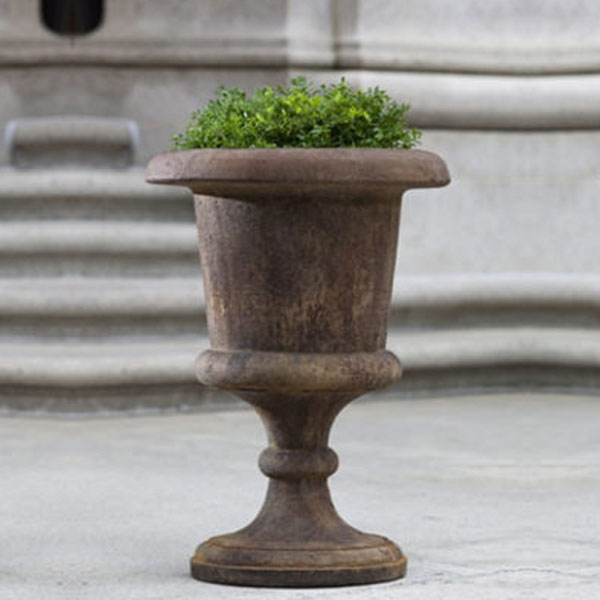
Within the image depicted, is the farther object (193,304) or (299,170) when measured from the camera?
(193,304)

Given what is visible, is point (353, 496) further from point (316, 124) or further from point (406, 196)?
point (406, 196)

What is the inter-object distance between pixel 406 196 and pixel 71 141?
165 cm

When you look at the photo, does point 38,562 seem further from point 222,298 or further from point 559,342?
point 559,342

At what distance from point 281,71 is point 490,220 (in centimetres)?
135

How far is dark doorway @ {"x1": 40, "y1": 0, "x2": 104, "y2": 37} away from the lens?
332 inches

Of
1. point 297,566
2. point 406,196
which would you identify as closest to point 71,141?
point 406,196

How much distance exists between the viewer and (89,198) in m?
7.91

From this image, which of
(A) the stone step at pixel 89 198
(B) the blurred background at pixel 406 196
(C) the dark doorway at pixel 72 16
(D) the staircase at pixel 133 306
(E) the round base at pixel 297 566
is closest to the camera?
(E) the round base at pixel 297 566

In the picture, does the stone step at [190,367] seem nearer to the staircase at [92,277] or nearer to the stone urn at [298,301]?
the staircase at [92,277]

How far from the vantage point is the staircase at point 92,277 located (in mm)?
7328

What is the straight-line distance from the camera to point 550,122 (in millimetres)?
8617

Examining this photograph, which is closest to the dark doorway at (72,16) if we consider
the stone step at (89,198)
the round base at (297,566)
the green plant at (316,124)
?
the stone step at (89,198)

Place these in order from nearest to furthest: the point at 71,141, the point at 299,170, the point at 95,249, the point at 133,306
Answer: the point at 299,170 < the point at 133,306 < the point at 95,249 < the point at 71,141

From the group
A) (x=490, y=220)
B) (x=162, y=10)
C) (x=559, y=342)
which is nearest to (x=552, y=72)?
(x=490, y=220)
